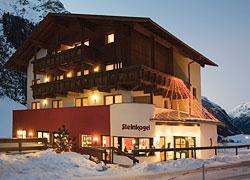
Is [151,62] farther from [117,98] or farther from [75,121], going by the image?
[75,121]

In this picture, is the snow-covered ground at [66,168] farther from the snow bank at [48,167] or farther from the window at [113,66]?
the window at [113,66]

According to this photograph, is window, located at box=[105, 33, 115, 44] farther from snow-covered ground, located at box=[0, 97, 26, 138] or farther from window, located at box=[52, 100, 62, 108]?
snow-covered ground, located at box=[0, 97, 26, 138]

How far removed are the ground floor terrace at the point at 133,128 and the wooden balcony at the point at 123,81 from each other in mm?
1871

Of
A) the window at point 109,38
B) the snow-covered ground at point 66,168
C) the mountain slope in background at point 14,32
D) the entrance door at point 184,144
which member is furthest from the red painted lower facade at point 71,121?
the mountain slope in background at point 14,32

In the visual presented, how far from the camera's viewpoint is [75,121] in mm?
29766

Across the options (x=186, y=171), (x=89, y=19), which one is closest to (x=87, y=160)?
(x=186, y=171)

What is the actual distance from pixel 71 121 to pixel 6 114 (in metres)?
59.6

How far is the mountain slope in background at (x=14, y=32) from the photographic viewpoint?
9738 cm

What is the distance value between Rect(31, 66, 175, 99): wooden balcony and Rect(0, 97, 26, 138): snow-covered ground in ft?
139

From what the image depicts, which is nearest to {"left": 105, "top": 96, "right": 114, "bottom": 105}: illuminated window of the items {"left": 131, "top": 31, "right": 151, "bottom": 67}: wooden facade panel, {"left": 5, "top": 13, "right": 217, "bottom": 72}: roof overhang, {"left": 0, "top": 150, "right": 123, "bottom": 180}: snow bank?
{"left": 131, "top": 31, "right": 151, "bottom": 67}: wooden facade panel

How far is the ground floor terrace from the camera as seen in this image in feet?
82.9

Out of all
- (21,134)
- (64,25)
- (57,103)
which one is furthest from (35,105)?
(64,25)

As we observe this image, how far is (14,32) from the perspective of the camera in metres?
111

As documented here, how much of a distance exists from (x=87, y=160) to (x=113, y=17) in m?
13.3
